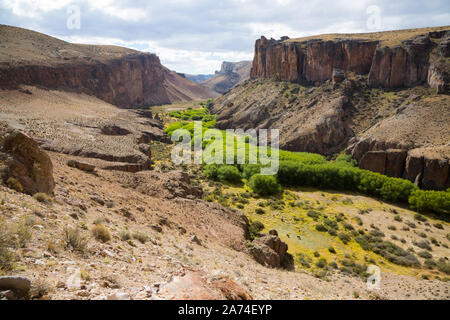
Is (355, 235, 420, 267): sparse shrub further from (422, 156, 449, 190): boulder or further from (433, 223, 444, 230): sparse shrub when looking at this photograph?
(422, 156, 449, 190): boulder

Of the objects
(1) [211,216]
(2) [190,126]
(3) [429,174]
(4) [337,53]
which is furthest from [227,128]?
(1) [211,216]

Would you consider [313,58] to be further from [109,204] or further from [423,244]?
[109,204]

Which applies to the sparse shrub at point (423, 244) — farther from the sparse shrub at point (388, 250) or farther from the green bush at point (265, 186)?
the green bush at point (265, 186)

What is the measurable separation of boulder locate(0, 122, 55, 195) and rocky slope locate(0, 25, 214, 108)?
178 ft

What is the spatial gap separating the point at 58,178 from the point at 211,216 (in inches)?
376

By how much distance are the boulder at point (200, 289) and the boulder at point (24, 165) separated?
24.0 feet

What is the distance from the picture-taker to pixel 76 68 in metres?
77.7

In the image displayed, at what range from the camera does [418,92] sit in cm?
5447

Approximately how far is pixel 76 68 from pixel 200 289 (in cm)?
8910

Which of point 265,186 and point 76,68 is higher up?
point 76,68

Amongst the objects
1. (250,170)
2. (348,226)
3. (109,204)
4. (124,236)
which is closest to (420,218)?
(348,226)

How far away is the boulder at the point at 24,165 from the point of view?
382 inches

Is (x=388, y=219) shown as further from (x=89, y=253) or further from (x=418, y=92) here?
(x=418, y=92)

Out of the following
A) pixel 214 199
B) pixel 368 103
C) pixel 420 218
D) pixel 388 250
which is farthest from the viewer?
pixel 368 103
